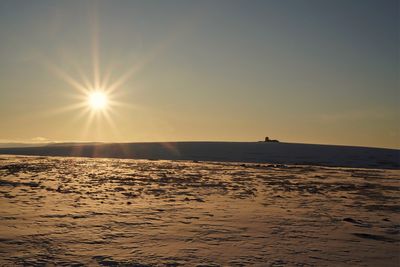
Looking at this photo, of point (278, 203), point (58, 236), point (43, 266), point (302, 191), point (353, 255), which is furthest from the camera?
point (302, 191)

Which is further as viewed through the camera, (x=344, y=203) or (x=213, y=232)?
(x=344, y=203)

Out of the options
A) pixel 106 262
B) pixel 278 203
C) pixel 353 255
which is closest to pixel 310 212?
pixel 278 203

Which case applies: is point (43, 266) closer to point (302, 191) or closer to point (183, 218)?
point (183, 218)

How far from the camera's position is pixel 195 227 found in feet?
28.9

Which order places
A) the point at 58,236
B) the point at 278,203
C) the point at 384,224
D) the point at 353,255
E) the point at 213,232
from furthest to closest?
the point at 278,203 → the point at 384,224 → the point at 213,232 → the point at 58,236 → the point at 353,255

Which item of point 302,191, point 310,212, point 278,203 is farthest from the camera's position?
point 302,191

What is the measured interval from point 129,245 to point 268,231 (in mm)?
3211

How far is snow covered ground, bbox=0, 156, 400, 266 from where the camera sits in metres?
6.63

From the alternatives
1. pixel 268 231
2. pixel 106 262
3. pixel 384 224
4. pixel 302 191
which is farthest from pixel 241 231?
pixel 302 191

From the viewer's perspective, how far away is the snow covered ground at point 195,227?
6.63 m

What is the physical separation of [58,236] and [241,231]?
155 inches

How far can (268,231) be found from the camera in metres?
8.58

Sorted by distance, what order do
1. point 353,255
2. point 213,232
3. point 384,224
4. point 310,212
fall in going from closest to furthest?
point 353,255 → point 213,232 → point 384,224 → point 310,212

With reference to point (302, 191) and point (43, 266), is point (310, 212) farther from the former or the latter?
point (43, 266)
